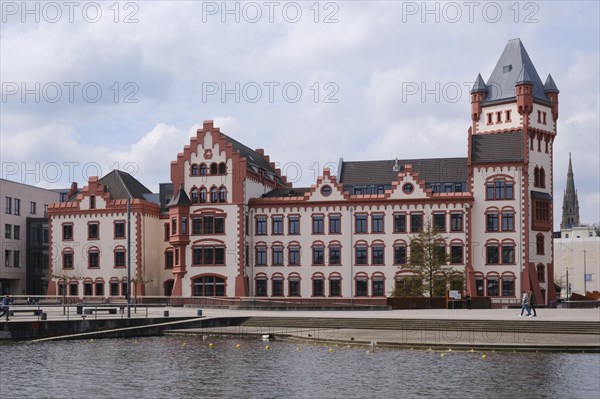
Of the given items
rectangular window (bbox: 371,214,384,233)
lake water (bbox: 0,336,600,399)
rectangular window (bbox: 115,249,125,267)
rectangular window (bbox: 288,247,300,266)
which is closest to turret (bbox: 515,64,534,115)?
rectangular window (bbox: 371,214,384,233)

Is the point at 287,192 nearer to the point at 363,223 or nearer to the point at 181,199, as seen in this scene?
the point at 363,223

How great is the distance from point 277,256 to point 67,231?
2357 centimetres

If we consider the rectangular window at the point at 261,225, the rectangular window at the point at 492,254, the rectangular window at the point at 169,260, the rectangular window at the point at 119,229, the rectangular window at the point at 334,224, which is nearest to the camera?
the rectangular window at the point at 492,254

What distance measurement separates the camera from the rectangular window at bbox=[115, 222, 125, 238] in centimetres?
9275

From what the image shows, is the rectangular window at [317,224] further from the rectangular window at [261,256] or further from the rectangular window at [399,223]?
the rectangular window at [399,223]

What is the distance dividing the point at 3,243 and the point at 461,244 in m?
56.1

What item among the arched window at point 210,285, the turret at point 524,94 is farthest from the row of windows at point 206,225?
the turret at point 524,94

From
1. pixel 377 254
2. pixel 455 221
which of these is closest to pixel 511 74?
pixel 455 221

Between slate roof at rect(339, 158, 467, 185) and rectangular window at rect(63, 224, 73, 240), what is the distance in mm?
30353

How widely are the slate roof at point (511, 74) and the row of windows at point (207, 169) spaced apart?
3028 cm

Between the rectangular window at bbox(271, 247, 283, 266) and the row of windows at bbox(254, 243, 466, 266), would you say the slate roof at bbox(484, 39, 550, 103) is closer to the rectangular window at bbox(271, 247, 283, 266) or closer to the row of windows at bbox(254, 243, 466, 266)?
the row of windows at bbox(254, 243, 466, 266)

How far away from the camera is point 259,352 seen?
137ft

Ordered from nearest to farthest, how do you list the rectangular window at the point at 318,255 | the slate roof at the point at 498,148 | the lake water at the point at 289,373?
1. the lake water at the point at 289,373
2. the slate roof at the point at 498,148
3. the rectangular window at the point at 318,255

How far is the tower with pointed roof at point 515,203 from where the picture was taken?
85.2m
